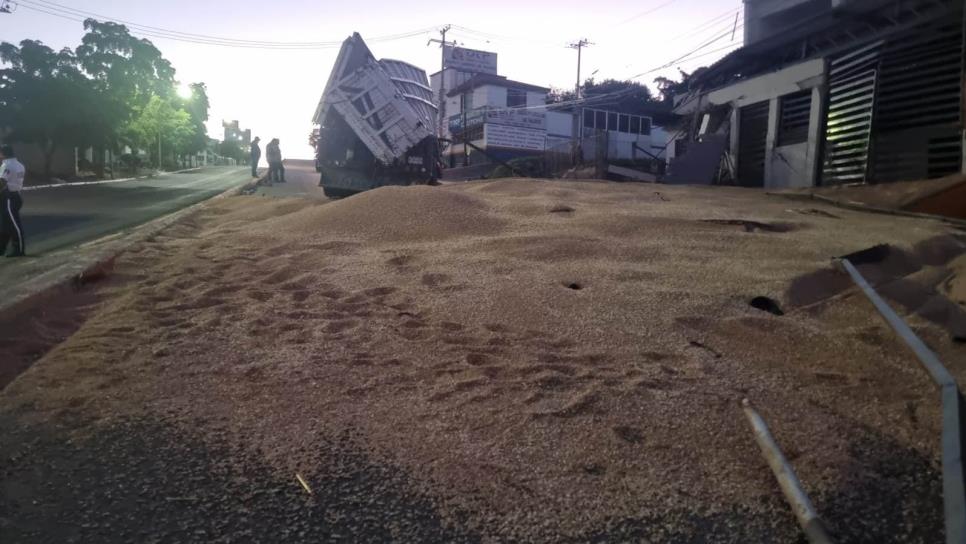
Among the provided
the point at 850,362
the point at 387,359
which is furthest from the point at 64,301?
the point at 850,362

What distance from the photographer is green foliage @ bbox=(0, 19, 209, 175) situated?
1112 inches

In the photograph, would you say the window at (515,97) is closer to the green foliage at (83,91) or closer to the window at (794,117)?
the green foliage at (83,91)

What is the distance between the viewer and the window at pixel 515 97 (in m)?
43.7

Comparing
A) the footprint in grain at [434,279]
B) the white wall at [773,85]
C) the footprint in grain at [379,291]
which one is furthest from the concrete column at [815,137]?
the footprint in grain at [379,291]

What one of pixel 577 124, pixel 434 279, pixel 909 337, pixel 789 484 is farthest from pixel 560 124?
pixel 789 484

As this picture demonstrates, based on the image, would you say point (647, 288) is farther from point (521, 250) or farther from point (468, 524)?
point (468, 524)

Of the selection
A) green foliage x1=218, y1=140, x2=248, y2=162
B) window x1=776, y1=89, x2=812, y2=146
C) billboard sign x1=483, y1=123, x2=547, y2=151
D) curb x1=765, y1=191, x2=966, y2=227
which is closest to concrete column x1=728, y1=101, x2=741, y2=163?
window x1=776, y1=89, x2=812, y2=146

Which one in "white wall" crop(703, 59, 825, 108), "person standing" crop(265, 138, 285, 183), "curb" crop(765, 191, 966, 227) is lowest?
"curb" crop(765, 191, 966, 227)

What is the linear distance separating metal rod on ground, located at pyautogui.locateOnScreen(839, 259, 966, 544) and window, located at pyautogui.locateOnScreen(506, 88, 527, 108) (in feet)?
135

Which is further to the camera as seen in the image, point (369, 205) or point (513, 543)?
point (369, 205)

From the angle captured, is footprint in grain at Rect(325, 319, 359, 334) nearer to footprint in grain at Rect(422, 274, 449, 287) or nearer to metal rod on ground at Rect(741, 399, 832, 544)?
footprint in grain at Rect(422, 274, 449, 287)

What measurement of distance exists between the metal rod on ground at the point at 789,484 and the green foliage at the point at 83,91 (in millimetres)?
32604

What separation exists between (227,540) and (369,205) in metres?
5.99

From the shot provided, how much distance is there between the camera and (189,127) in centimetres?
5431
